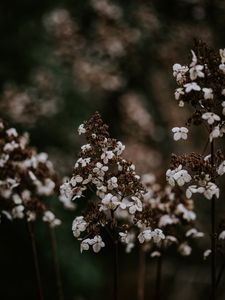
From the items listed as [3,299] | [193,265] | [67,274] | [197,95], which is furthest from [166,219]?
[193,265]

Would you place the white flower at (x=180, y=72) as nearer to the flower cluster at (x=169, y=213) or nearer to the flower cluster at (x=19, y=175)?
the flower cluster at (x=169, y=213)

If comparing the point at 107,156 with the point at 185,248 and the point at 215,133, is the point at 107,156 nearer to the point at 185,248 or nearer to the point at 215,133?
the point at 215,133

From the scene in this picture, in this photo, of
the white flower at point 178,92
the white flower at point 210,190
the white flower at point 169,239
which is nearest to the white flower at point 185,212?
the white flower at point 169,239

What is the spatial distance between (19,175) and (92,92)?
3.53 metres

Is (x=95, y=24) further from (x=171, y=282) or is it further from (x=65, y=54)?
(x=171, y=282)

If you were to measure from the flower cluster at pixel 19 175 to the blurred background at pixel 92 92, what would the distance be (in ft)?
6.68

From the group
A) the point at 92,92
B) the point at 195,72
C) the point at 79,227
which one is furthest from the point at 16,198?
the point at 92,92

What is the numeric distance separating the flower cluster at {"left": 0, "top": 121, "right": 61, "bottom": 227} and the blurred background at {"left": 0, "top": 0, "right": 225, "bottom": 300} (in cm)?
204

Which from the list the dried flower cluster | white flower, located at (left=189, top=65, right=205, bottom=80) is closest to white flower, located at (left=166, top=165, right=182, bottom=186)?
the dried flower cluster

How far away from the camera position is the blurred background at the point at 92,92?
448 centimetres

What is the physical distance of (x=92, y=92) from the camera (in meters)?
5.62

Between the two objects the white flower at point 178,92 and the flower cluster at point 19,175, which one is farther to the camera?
the flower cluster at point 19,175

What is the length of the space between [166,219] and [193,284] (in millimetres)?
3416

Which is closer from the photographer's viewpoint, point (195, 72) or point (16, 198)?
point (195, 72)
